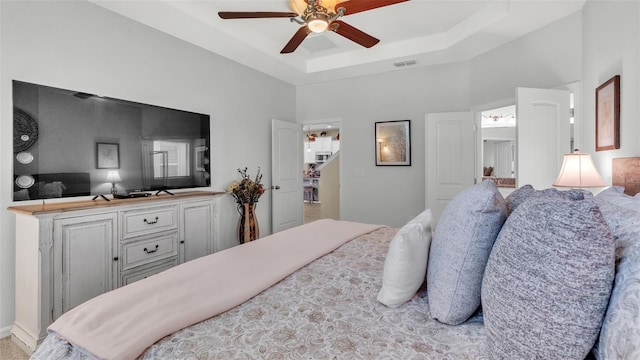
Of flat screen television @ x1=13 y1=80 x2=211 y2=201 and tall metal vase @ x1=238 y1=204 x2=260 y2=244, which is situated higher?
flat screen television @ x1=13 y1=80 x2=211 y2=201

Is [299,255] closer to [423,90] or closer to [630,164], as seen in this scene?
[630,164]

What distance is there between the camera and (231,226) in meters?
3.98

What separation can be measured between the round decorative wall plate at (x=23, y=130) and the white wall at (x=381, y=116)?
11.8 feet

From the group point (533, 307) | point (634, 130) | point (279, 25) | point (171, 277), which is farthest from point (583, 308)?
point (279, 25)

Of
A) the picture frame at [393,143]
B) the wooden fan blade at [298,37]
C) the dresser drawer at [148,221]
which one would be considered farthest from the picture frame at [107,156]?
the picture frame at [393,143]

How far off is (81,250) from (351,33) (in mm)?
2721

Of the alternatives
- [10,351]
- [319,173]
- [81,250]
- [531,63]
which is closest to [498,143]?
[531,63]

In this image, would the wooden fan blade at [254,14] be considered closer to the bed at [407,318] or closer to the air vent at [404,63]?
the bed at [407,318]

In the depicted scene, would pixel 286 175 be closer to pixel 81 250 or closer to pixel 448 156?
pixel 448 156

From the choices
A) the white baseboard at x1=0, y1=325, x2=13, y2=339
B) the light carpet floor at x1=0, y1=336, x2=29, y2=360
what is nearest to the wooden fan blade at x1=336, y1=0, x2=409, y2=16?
the light carpet floor at x1=0, y1=336, x2=29, y2=360

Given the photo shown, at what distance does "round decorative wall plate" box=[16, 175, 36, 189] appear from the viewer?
217 cm

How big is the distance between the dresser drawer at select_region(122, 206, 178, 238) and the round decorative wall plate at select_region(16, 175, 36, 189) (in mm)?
637

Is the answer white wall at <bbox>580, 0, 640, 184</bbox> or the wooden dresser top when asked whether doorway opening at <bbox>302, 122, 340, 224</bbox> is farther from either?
white wall at <bbox>580, 0, 640, 184</bbox>

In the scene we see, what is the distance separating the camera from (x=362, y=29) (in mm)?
3570
